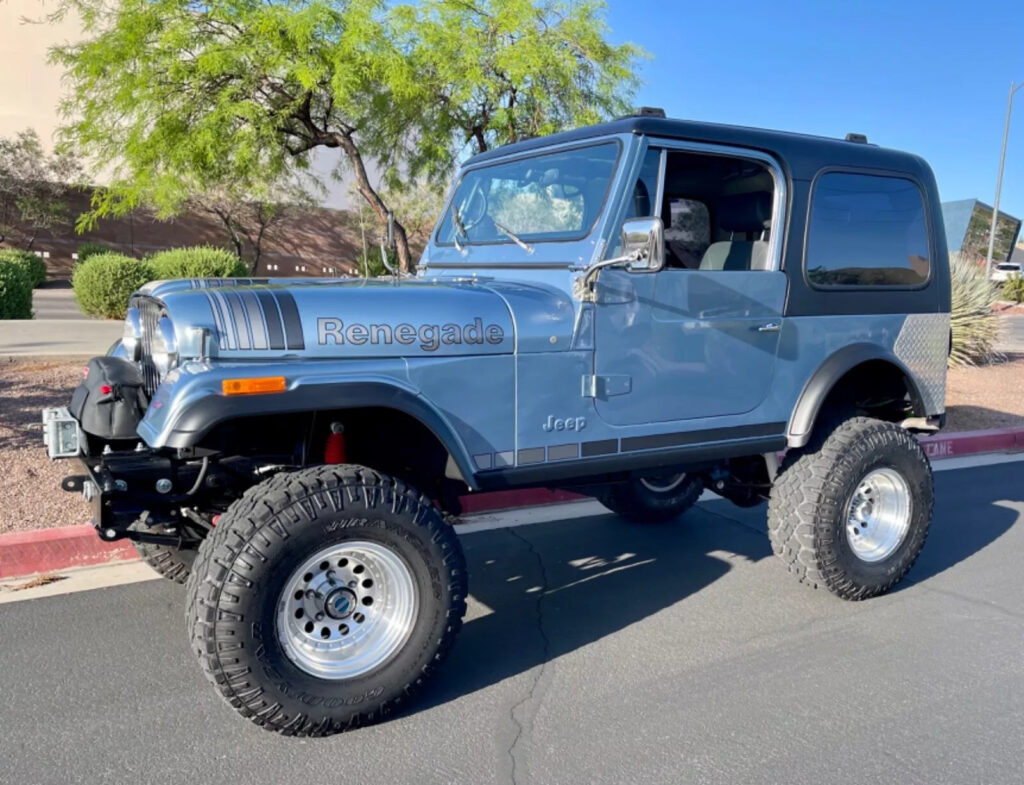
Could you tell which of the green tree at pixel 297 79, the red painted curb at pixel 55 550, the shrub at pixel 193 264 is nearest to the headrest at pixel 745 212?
the red painted curb at pixel 55 550

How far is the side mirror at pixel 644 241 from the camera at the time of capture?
3.34 m

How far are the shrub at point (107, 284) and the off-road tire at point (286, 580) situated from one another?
14274mm

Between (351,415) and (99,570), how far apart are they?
221 cm

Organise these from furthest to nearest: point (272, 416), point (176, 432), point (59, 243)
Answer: point (59, 243) → point (272, 416) → point (176, 432)

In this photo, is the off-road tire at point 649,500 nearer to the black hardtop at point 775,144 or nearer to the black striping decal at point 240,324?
the black hardtop at point 775,144

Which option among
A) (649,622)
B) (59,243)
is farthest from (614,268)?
(59,243)

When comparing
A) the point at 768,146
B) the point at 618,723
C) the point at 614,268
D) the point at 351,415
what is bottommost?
the point at 618,723

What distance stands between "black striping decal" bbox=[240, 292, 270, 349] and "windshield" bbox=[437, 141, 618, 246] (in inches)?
53.2

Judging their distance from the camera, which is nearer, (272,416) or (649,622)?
(272,416)

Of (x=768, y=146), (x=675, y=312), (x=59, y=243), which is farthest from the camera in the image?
(x=59, y=243)

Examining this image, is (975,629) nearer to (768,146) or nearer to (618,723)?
(618,723)

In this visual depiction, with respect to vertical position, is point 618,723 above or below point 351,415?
below

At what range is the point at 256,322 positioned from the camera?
3.01 meters

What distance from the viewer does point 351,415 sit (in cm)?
338
